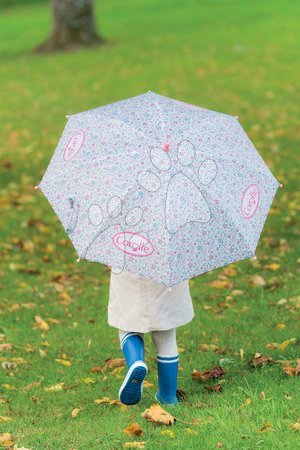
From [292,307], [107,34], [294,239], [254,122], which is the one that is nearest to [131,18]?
[107,34]

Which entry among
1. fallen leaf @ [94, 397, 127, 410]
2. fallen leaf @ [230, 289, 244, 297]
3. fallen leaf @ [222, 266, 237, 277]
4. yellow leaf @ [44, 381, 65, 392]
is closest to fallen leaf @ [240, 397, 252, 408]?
fallen leaf @ [94, 397, 127, 410]

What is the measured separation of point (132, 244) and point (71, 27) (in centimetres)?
1681

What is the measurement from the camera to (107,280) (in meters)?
7.82

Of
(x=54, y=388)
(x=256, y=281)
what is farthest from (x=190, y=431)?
A: (x=256, y=281)

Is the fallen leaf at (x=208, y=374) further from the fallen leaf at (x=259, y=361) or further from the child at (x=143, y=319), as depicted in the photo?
the child at (x=143, y=319)

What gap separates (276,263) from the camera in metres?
7.71

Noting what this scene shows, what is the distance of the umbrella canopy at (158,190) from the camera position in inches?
165

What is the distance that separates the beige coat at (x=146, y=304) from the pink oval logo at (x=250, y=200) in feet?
1.72

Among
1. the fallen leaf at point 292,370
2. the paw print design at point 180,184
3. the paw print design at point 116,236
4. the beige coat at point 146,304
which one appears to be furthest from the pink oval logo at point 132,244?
the fallen leaf at point 292,370

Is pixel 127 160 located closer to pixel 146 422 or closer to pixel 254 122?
pixel 146 422

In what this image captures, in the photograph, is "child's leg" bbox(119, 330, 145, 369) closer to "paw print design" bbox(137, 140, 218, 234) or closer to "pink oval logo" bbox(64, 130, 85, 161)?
"paw print design" bbox(137, 140, 218, 234)

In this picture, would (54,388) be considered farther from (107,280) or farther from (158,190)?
(107,280)

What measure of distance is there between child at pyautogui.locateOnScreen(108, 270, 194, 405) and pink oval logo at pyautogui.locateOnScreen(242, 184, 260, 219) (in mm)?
512

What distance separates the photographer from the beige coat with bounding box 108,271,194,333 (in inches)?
179
